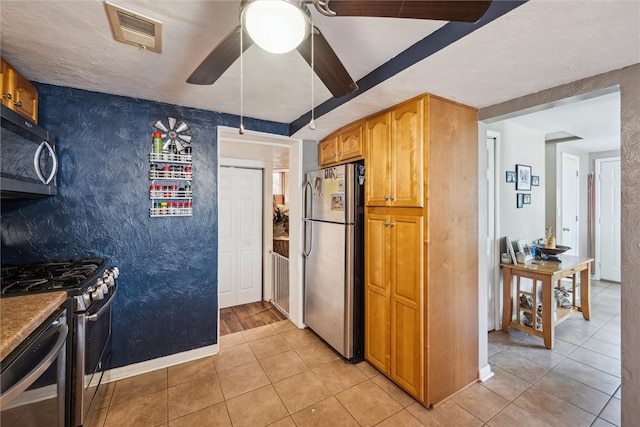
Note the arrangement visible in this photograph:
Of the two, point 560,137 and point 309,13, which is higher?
point 560,137

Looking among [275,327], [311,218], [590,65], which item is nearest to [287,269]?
[275,327]

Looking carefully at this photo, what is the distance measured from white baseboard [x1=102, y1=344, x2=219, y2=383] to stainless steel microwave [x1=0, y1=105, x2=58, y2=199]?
149cm

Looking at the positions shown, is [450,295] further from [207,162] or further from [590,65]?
[207,162]

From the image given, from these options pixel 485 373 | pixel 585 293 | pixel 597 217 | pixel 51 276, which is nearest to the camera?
pixel 51 276

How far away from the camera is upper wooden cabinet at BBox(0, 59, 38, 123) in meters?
1.61

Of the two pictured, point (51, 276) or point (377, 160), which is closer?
point (51, 276)

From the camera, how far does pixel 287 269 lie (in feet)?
11.7

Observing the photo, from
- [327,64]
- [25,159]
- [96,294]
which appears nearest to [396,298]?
[327,64]

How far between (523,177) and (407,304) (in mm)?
2292

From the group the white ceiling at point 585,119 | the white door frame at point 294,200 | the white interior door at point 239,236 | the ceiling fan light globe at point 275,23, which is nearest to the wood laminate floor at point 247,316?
the white interior door at point 239,236

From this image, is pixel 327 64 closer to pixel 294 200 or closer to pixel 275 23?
pixel 275 23

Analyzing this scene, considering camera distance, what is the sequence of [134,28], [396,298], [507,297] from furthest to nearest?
[507,297]
[396,298]
[134,28]

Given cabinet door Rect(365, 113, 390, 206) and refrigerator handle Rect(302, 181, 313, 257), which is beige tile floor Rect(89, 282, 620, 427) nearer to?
refrigerator handle Rect(302, 181, 313, 257)

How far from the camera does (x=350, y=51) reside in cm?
157
